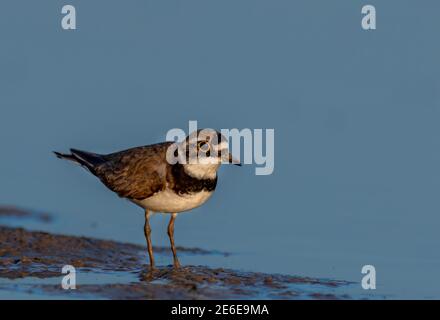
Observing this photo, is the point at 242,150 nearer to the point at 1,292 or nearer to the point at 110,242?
the point at 110,242

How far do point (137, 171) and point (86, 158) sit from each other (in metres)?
1.18

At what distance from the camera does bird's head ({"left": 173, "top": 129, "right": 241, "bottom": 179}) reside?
40.0ft

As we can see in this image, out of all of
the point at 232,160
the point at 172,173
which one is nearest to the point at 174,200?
the point at 172,173

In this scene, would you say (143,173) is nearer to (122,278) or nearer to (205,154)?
(205,154)

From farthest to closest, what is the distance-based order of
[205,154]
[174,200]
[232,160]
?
[174,200], [205,154], [232,160]

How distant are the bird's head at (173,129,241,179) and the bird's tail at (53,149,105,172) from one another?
1.60m

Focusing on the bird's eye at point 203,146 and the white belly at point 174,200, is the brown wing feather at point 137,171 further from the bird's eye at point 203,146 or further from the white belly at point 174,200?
the bird's eye at point 203,146

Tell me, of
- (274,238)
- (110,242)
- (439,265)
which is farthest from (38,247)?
(439,265)

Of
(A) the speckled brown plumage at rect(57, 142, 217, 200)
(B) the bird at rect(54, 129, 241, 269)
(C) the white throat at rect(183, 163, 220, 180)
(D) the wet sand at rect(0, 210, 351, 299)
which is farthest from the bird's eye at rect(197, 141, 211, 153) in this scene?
(D) the wet sand at rect(0, 210, 351, 299)

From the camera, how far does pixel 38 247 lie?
44.6 feet

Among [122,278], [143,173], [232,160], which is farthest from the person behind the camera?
[143,173]

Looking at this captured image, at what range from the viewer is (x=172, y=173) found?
40.9ft

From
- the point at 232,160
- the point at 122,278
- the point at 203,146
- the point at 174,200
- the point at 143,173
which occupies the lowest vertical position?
the point at 122,278

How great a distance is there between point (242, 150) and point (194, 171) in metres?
2.24
